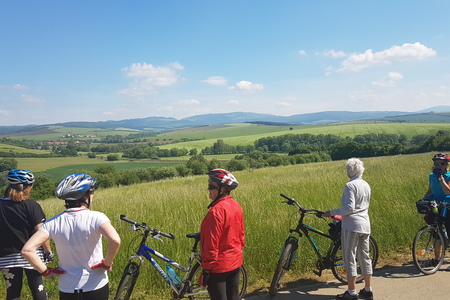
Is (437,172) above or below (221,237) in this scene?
above

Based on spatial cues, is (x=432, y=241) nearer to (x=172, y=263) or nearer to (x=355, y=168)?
(x=355, y=168)

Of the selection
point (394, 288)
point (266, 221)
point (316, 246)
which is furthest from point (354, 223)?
point (266, 221)

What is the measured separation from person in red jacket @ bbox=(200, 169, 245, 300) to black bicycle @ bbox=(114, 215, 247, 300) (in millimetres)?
861

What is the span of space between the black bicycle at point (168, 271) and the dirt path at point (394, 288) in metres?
0.89

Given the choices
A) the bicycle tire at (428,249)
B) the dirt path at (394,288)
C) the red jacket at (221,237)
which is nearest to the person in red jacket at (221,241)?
the red jacket at (221,237)

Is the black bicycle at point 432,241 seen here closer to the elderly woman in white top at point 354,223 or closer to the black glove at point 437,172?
the black glove at point 437,172

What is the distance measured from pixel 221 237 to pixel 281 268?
1972mm

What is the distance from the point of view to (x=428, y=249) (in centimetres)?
541

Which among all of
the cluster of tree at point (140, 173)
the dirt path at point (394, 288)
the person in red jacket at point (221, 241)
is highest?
the person in red jacket at point (221, 241)

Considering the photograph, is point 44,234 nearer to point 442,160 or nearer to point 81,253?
point 81,253

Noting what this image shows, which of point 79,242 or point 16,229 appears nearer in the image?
point 79,242

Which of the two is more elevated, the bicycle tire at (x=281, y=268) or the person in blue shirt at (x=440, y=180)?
the person in blue shirt at (x=440, y=180)

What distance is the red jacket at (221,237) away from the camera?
10.1ft

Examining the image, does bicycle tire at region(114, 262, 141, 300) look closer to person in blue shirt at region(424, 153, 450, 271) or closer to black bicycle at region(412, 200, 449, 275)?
black bicycle at region(412, 200, 449, 275)
